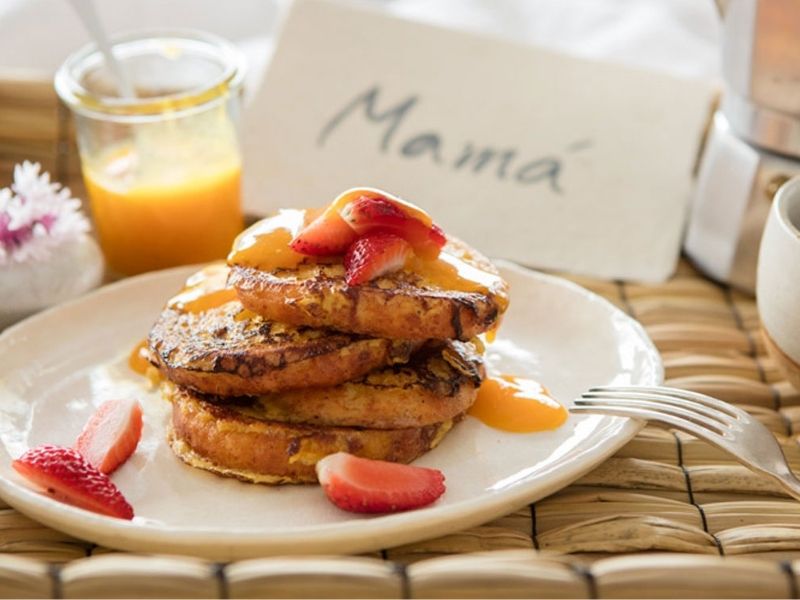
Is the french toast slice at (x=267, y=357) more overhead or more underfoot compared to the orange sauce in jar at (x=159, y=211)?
more overhead

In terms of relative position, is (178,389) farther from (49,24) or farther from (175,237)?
(49,24)

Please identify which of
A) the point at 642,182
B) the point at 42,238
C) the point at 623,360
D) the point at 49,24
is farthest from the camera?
the point at 49,24

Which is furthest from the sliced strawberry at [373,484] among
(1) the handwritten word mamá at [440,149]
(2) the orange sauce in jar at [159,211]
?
(1) the handwritten word mamá at [440,149]

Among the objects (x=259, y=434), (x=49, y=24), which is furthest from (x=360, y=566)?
(x=49, y=24)

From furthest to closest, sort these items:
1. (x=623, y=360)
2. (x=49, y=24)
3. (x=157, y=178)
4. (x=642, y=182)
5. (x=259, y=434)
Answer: (x=49, y=24), (x=642, y=182), (x=157, y=178), (x=623, y=360), (x=259, y=434)

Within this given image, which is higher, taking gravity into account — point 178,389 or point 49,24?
point 178,389

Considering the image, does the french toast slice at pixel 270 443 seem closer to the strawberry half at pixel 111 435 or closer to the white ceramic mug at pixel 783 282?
the strawberry half at pixel 111 435

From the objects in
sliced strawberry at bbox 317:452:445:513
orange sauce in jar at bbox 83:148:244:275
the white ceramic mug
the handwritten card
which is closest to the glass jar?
orange sauce in jar at bbox 83:148:244:275
